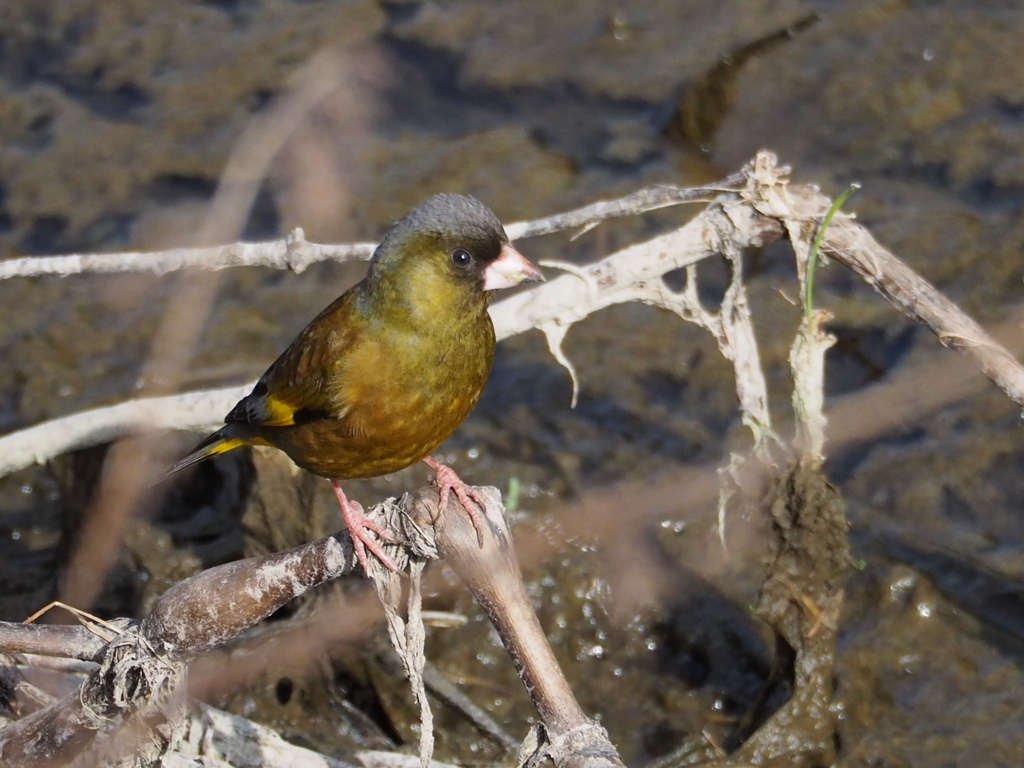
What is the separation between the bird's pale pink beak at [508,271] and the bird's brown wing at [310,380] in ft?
1.61

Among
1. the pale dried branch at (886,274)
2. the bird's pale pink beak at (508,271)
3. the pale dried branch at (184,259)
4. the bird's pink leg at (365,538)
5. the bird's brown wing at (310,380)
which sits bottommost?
the bird's brown wing at (310,380)

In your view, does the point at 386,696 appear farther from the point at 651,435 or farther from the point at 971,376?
the point at 971,376

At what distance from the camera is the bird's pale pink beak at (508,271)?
13.3ft

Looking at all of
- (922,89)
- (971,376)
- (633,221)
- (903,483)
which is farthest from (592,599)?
(922,89)

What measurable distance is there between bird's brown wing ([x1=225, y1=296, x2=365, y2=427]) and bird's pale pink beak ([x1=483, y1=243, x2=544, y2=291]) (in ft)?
1.61

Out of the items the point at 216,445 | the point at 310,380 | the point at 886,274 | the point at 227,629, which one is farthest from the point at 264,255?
the point at 886,274

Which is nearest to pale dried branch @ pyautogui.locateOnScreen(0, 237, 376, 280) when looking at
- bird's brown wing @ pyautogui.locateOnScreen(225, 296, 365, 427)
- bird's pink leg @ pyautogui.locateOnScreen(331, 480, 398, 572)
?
bird's brown wing @ pyautogui.locateOnScreen(225, 296, 365, 427)

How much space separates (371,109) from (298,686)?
4.26 meters

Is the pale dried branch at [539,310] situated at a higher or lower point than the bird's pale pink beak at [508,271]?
lower

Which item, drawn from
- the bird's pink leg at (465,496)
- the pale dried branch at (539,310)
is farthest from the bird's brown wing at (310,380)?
the bird's pink leg at (465,496)

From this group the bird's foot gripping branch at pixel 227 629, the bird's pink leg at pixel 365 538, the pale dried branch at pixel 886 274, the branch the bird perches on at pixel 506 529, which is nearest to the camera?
the bird's foot gripping branch at pixel 227 629

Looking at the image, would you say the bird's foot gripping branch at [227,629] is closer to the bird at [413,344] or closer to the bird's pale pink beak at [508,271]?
the bird at [413,344]

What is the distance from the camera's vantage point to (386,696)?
17.2ft

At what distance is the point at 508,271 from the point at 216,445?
1418mm
